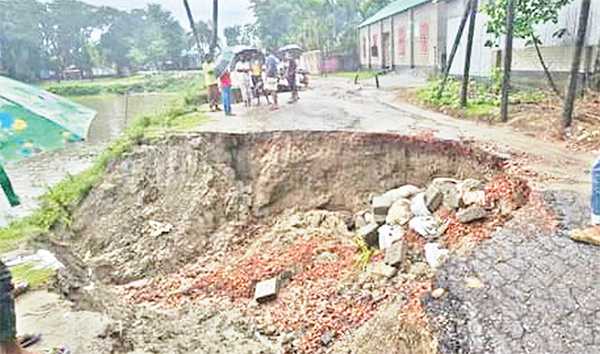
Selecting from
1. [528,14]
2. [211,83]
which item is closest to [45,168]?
[211,83]

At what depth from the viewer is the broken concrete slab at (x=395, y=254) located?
6.39 meters

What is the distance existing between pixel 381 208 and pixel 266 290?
2.32m

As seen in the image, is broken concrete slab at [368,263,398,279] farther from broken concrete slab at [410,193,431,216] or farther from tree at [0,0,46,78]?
tree at [0,0,46,78]

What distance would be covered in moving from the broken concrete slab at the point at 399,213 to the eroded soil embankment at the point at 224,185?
199 cm

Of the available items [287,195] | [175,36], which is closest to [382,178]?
[287,195]

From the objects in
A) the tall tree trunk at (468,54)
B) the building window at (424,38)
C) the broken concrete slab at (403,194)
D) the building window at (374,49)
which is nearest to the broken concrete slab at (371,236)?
the broken concrete slab at (403,194)

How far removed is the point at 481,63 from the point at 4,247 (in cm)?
1580

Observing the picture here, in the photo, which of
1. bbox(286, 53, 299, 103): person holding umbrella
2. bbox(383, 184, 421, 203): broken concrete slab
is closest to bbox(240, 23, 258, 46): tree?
bbox(286, 53, 299, 103): person holding umbrella

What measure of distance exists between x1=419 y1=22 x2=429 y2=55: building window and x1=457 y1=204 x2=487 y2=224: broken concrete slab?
850 inches

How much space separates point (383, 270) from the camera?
6.39 metres

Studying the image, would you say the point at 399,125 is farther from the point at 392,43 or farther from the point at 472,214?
the point at 392,43

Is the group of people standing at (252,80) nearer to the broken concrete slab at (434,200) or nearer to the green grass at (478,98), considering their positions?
the green grass at (478,98)

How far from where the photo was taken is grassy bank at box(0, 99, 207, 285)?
24.2 ft

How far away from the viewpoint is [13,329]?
378 cm
